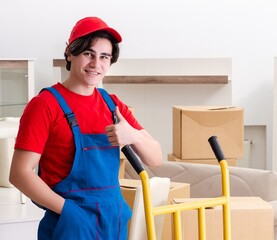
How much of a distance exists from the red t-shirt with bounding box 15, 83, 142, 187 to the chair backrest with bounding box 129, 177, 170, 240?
293 millimetres

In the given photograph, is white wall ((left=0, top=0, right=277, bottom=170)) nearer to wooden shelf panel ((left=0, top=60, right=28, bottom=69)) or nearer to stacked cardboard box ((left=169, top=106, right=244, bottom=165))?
wooden shelf panel ((left=0, top=60, right=28, bottom=69))

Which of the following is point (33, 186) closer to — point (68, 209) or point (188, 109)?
point (68, 209)

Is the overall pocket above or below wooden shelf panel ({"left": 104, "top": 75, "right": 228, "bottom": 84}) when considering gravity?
below

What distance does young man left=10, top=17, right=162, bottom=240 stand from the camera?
161 centimetres

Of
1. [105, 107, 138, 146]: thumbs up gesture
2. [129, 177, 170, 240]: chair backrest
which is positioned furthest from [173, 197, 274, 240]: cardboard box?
[105, 107, 138, 146]: thumbs up gesture

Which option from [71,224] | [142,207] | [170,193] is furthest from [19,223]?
[71,224]

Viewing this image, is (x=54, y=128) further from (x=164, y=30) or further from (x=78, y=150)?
(x=164, y=30)

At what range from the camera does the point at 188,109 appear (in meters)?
3.85

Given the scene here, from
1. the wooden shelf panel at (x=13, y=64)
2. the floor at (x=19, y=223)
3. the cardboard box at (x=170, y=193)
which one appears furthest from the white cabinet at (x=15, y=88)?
the cardboard box at (x=170, y=193)

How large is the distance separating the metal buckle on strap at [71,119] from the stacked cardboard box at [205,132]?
2.21 meters

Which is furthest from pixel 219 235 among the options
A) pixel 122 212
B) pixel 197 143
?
pixel 197 143

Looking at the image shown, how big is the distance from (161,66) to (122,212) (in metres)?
3.79

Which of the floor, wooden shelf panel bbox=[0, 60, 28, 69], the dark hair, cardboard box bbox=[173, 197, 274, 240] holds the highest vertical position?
wooden shelf panel bbox=[0, 60, 28, 69]

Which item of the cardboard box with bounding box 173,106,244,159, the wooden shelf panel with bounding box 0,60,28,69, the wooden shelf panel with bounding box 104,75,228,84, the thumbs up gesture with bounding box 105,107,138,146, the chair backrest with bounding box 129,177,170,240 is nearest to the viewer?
the thumbs up gesture with bounding box 105,107,138,146
